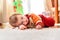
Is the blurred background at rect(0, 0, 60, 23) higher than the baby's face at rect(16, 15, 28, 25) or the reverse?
higher

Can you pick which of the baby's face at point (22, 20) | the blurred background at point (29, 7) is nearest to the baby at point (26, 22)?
the baby's face at point (22, 20)

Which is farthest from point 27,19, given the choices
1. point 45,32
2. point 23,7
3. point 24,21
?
point 23,7

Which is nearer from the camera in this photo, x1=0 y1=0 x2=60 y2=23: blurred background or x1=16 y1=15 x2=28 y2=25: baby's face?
x1=16 y1=15 x2=28 y2=25: baby's face

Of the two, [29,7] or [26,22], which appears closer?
[26,22]

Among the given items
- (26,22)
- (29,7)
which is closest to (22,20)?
(26,22)

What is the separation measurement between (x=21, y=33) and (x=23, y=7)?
1.12 feet

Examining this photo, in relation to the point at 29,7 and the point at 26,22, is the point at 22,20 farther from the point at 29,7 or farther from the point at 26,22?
the point at 29,7

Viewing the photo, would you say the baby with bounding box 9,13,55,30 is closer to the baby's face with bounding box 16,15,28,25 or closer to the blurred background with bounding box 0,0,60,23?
the baby's face with bounding box 16,15,28,25

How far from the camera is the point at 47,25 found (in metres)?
0.59

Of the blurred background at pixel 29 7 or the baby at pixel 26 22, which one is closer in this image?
the baby at pixel 26 22

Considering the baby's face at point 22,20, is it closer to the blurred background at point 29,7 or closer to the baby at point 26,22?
the baby at point 26,22

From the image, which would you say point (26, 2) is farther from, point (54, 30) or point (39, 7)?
point (54, 30)

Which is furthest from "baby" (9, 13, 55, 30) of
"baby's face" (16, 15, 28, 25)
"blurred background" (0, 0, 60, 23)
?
"blurred background" (0, 0, 60, 23)

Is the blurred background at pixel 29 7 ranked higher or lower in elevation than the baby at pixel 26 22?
higher
